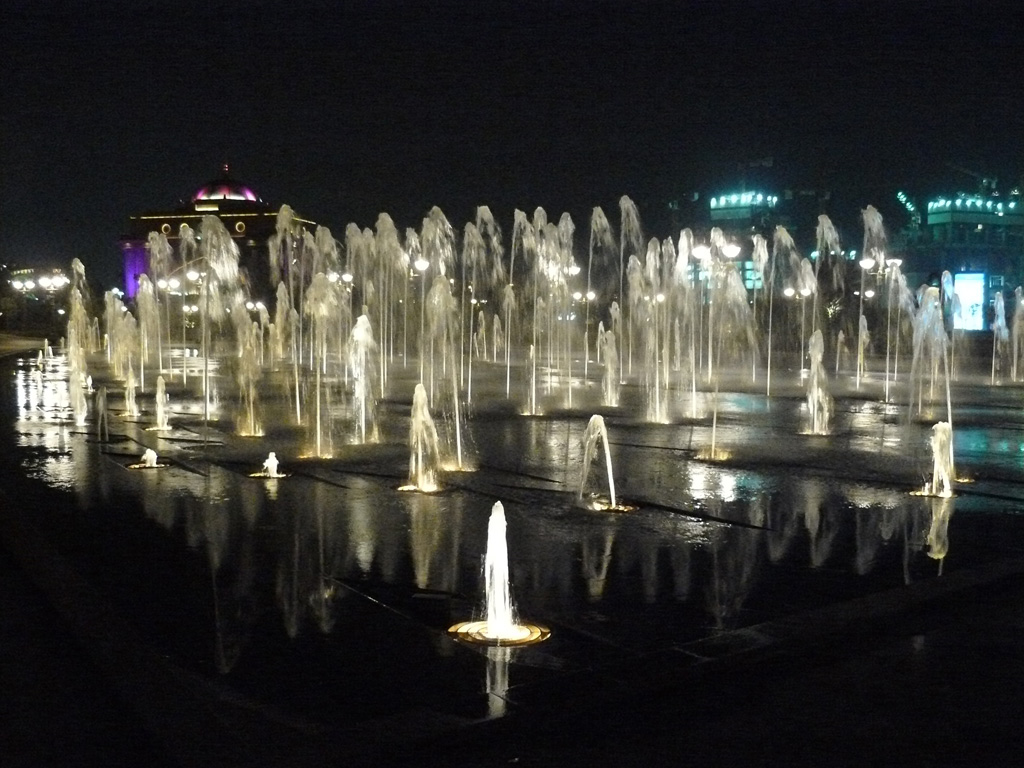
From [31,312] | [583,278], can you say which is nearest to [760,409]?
[583,278]

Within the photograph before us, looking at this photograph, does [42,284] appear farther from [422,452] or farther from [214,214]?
[422,452]

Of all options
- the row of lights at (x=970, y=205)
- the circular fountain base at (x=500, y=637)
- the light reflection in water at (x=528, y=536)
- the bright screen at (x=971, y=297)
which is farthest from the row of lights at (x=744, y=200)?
the circular fountain base at (x=500, y=637)

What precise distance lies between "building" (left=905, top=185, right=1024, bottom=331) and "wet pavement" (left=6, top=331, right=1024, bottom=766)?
65.5 metres

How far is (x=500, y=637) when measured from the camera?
6074 mm

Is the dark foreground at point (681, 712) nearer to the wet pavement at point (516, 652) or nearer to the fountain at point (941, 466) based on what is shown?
the wet pavement at point (516, 652)

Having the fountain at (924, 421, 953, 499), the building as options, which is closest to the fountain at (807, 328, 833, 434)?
the fountain at (924, 421, 953, 499)

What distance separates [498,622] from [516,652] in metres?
0.39

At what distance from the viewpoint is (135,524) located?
9.17m

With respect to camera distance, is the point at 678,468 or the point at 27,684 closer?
the point at 27,684

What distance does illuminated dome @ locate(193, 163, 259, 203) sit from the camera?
98938 millimetres

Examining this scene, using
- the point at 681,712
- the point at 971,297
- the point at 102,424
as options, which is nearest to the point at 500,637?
the point at 681,712

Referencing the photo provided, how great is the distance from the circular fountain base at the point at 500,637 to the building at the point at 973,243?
225 feet

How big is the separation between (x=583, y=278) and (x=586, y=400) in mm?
48829

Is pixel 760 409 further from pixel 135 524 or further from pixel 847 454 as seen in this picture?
pixel 135 524
